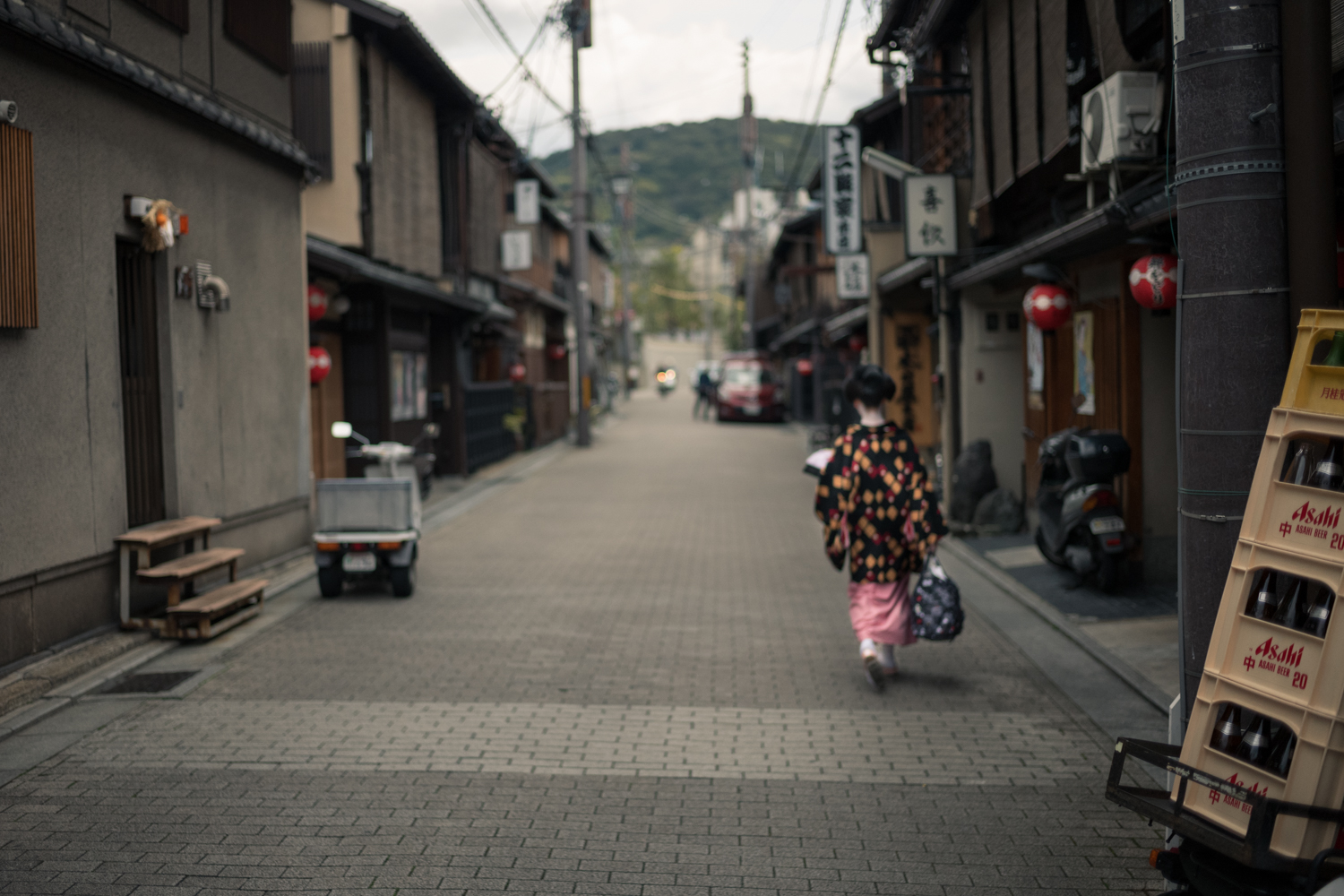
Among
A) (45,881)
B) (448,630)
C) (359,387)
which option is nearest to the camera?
(45,881)

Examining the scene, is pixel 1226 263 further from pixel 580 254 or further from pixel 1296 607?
pixel 580 254

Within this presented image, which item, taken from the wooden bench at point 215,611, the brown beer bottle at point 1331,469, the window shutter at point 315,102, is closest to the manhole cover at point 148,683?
the wooden bench at point 215,611

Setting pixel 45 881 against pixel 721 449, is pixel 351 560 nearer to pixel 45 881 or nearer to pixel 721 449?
pixel 45 881

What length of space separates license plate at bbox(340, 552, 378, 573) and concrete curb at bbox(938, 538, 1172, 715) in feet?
18.8

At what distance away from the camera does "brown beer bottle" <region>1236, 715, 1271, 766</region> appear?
3.49m

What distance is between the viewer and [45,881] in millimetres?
4152

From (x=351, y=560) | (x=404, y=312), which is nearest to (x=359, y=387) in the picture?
(x=404, y=312)

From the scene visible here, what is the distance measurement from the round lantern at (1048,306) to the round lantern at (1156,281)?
2.42m

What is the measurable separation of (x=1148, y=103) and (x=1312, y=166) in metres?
4.21

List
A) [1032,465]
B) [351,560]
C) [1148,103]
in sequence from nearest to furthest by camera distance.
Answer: [1148,103] < [351,560] < [1032,465]

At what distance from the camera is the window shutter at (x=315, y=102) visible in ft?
49.4

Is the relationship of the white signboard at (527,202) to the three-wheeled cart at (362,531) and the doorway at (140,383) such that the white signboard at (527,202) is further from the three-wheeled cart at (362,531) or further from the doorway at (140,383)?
the doorway at (140,383)

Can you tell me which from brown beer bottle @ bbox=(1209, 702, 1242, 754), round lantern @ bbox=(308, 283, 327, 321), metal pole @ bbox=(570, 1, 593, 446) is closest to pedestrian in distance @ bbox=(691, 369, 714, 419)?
metal pole @ bbox=(570, 1, 593, 446)

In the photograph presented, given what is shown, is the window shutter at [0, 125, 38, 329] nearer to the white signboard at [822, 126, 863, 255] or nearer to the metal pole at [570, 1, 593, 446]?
the white signboard at [822, 126, 863, 255]
